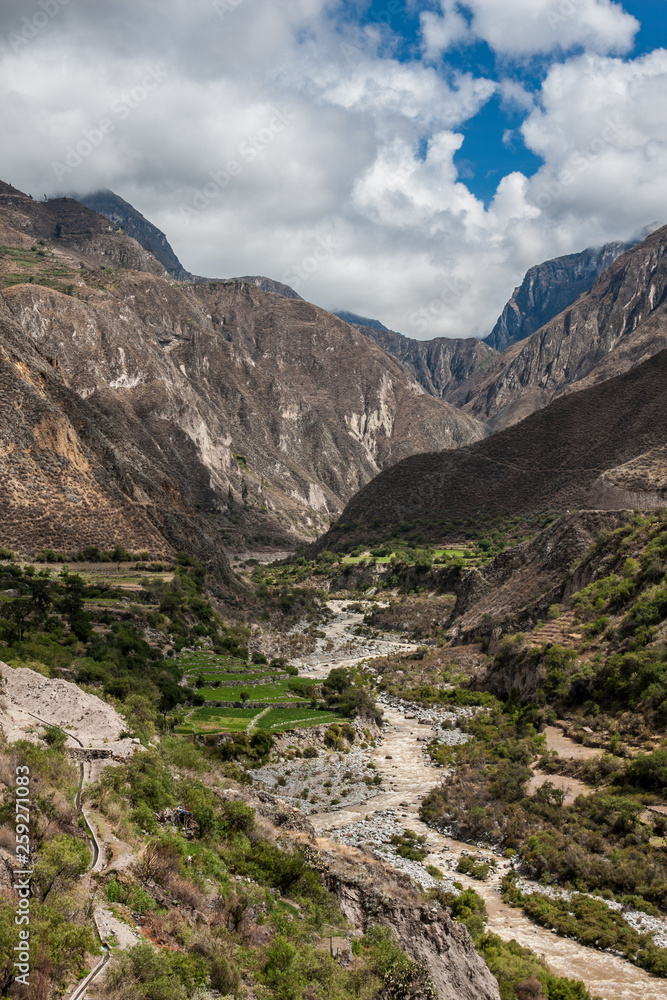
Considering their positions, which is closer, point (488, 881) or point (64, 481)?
point (488, 881)

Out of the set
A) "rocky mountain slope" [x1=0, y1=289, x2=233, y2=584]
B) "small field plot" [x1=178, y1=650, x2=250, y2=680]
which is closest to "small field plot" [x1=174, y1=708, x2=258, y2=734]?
"small field plot" [x1=178, y1=650, x2=250, y2=680]

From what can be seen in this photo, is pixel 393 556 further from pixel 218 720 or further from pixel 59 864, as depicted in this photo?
pixel 59 864

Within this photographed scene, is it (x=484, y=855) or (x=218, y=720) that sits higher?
(x=218, y=720)

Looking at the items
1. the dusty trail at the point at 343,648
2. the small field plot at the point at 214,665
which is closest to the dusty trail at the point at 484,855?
the small field plot at the point at 214,665

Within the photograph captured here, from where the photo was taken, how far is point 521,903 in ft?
50.7

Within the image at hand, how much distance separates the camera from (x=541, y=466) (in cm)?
8925

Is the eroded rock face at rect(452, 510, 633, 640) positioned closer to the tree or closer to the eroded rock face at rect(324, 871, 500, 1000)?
the eroded rock face at rect(324, 871, 500, 1000)

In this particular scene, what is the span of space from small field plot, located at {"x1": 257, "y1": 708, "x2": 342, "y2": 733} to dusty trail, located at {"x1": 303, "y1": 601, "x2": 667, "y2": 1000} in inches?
107

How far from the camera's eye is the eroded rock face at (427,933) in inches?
387

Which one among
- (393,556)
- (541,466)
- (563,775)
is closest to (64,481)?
(563,775)

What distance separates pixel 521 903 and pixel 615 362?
17765 cm

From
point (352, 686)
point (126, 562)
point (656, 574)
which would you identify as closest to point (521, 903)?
point (656, 574)

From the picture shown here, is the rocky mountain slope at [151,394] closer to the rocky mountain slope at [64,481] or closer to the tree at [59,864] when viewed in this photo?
the rocky mountain slope at [64,481]

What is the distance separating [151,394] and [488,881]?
4642 inches
